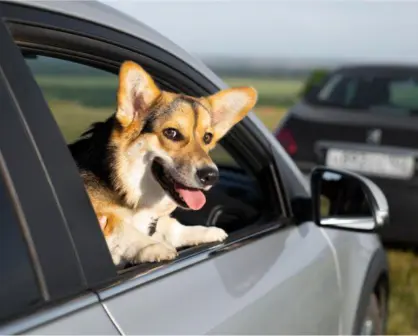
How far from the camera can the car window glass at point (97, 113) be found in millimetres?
2215

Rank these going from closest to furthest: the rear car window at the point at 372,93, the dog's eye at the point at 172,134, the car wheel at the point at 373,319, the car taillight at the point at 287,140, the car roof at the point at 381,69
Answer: the dog's eye at the point at 172,134 < the car wheel at the point at 373,319 < the car taillight at the point at 287,140 < the rear car window at the point at 372,93 < the car roof at the point at 381,69

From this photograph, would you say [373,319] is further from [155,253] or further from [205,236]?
[155,253]

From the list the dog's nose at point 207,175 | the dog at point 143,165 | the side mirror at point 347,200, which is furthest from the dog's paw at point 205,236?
the side mirror at point 347,200

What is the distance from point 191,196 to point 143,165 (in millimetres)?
150

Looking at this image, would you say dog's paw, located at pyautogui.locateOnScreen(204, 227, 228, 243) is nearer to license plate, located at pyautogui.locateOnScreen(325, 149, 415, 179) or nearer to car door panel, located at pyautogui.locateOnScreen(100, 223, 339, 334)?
car door panel, located at pyautogui.locateOnScreen(100, 223, 339, 334)

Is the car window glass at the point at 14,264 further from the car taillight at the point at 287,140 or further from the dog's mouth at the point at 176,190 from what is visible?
the car taillight at the point at 287,140

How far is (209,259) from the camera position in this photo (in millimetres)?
2164

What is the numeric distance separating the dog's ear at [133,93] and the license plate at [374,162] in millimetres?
4632

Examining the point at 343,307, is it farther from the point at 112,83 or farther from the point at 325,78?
the point at 325,78

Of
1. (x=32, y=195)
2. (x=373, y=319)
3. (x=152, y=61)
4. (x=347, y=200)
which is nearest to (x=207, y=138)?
(x=152, y=61)

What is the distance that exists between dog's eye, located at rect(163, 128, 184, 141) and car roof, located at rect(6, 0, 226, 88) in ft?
0.99

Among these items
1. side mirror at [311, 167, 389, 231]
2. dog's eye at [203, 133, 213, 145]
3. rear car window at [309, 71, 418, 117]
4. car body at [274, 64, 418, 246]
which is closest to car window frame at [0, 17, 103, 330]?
dog's eye at [203, 133, 213, 145]

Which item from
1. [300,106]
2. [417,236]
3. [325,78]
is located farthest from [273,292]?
[325,78]

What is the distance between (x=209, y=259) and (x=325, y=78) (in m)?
A: 5.64
